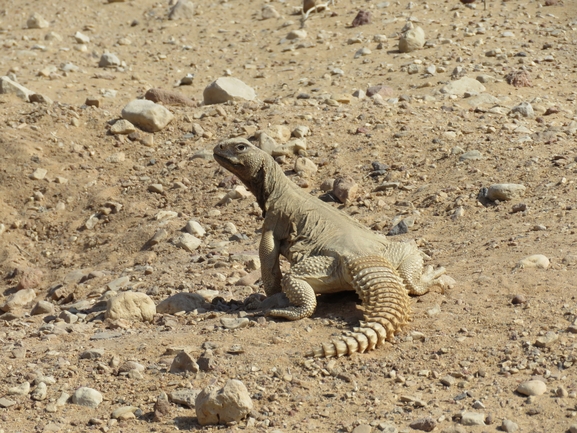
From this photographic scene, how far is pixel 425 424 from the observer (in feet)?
18.3

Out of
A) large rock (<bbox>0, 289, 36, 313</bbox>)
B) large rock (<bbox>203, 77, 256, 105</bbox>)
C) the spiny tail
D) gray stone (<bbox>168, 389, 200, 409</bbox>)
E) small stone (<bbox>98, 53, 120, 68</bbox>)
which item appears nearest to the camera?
gray stone (<bbox>168, 389, 200, 409</bbox>)

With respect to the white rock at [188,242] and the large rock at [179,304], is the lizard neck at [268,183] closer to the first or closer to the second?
the large rock at [179,304]

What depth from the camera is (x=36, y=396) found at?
626 cm

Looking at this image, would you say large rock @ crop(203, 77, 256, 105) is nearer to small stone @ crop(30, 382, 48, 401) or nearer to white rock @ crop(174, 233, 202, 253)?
white rock @ crop(174, 233, 202, 253)

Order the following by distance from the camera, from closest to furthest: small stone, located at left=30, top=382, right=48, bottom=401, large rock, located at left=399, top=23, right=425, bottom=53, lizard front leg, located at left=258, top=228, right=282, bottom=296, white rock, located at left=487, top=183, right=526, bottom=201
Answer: small stone, located at left=30, top=382, right=48, bottom=401 < lizard front leg, located at left=258, top=228, right=282, bottom=296 < white rock, located at left=487, top=183, right=526, bottom=201 < large rock, located at left=399, top=23, right=425, bottom=53

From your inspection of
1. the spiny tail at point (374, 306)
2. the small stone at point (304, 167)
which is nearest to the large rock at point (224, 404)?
the spiny tail at point (374, 306)

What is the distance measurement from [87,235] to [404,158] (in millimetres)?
4617

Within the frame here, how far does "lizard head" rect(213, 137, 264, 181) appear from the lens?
8.41 metres

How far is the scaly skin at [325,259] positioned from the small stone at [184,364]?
→ 3.00 ft

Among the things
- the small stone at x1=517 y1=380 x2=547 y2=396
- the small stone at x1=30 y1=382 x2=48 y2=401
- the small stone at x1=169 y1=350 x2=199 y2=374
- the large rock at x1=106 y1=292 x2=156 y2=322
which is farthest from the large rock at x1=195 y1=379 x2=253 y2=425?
the large rock at x1=106 y1=292 x2=156 y2=322

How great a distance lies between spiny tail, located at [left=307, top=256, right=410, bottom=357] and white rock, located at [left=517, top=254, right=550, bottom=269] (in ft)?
4.52

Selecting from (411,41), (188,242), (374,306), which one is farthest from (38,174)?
(374,306)

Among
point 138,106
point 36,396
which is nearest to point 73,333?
point 36,396

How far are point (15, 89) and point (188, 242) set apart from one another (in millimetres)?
6194
